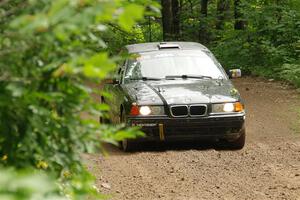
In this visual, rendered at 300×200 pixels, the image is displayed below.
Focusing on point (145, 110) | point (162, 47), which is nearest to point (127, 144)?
point (145, 110)

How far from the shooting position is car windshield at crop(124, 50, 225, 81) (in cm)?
1017

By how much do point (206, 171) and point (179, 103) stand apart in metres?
1.37

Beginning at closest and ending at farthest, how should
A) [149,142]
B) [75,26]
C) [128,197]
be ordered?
[75,26], [128,197], [149,142]

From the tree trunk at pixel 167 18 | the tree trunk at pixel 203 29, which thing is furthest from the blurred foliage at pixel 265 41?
the tree trunk at pixel 203 29

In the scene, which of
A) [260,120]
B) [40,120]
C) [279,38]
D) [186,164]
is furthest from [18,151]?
[279,38]

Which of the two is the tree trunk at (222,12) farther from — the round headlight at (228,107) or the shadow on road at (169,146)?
the round headlight at (228,107)

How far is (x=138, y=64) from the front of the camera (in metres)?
10.4

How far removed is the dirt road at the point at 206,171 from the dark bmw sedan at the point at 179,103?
0.30 m

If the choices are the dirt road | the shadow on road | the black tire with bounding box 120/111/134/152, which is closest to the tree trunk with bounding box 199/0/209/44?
the dirt road

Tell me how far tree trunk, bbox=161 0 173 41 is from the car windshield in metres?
→ 15.5

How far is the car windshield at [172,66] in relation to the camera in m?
10.2

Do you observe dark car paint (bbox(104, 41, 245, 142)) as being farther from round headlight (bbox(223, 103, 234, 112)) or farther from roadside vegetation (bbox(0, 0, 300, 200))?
roadside vegetation (bbox(0, 0, 300, 200))

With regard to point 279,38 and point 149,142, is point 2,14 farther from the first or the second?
point 279,38

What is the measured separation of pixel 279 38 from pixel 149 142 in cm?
1259
